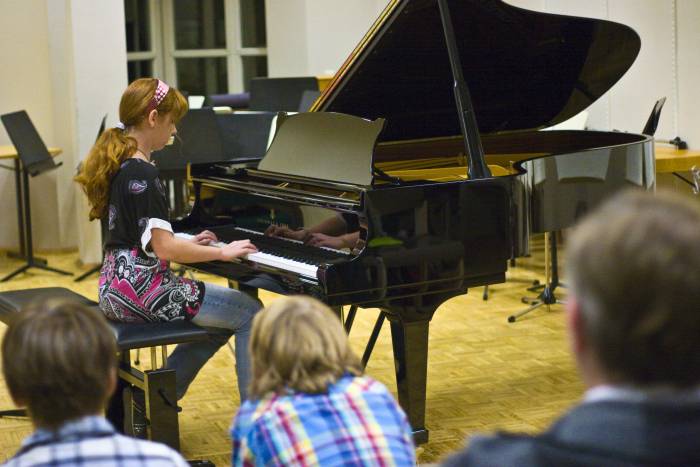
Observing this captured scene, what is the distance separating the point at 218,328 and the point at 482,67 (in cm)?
185

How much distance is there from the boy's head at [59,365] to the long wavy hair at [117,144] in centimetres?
189

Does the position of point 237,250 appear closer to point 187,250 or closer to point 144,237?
point 187,250

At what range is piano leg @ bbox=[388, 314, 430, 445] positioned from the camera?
3551mm

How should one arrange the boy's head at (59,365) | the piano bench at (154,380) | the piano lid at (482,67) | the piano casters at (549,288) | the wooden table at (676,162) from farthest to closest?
1. the wooden table at (676,162)
2. the piano casters at (549,288)
3. the piano lid at (482,67)
4. the piano bench at (154,380)
5. the boy's head at (59,365)

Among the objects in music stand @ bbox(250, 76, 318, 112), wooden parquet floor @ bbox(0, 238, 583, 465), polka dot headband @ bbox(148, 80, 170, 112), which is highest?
music stand @ bbox(250, 76, 318, 112)

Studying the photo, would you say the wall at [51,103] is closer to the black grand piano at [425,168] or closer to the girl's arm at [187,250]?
the black grand piano at [425,168]

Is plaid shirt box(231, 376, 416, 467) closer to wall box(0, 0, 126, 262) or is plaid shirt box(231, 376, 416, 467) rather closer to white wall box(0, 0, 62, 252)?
wall box(0, 0, 126, 262)

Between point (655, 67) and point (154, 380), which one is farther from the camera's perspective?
point (655, 67)

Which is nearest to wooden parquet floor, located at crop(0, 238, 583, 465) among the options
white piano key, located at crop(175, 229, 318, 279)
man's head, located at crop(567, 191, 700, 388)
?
white piano key, located at crop(175, 229, 318, 279)

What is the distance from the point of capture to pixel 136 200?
3.43m

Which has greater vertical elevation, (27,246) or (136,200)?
(136,200)

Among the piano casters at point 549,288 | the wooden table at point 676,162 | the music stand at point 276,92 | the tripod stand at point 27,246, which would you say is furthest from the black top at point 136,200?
the music stand at point 276,92

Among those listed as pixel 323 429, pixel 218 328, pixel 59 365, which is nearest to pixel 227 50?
pixel 218 328

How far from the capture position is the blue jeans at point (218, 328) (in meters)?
3.53
